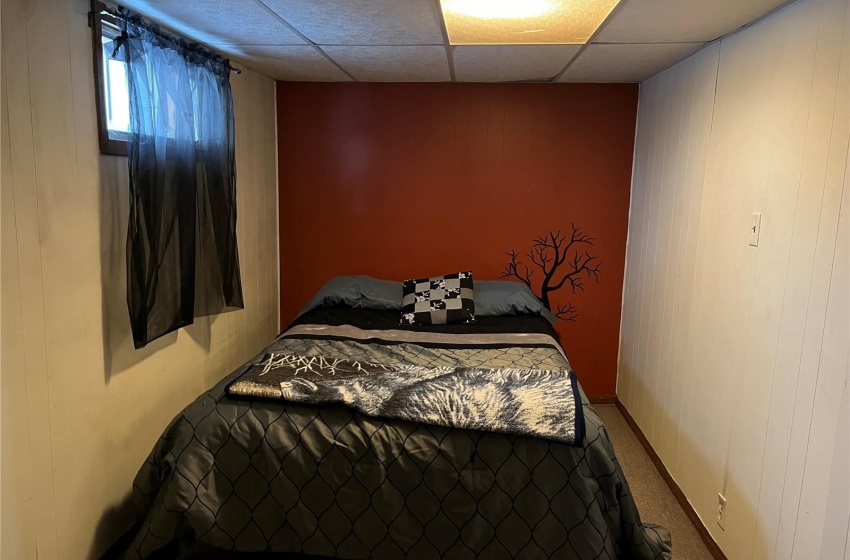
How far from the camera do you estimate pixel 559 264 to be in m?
3.86

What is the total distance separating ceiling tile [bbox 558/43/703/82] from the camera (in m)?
2.63

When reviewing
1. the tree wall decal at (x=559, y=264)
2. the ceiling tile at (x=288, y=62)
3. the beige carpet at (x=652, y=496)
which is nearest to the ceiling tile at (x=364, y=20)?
the ceiling tile at (x=288, y=62)

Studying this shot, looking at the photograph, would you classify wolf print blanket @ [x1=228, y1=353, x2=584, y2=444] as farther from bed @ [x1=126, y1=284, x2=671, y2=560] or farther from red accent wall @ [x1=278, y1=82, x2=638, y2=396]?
red accent wall @ [x1=278, y1=82, x2=638, y2=396]

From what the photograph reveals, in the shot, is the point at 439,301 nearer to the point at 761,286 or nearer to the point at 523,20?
the point at 523,20

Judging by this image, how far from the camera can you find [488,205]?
12.6 ft

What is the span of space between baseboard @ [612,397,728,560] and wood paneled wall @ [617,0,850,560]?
0.12ft

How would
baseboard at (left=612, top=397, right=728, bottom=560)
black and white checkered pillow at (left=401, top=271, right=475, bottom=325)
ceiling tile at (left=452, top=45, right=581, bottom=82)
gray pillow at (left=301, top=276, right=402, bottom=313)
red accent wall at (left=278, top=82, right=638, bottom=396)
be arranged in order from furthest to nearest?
red accent wall at (left=278, top=82, right=638, bottom=396), gray pillow at (left=301, top=276, right=402, bottom=313), black and white checkered pillow at (left=401, top=271, right=475, bottom=325), ceiling tile at (left=452, top=45, right=581, bottom=82), baseboard at (left=612, top=397, right=728, bottom=560)

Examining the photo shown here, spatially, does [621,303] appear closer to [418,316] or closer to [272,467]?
[418,316]

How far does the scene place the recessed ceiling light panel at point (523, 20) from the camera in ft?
6.77

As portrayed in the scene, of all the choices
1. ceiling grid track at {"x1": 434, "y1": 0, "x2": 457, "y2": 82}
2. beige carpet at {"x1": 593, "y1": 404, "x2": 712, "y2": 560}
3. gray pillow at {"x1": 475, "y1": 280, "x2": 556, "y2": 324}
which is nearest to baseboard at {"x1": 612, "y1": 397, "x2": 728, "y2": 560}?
beige carpet at {"x1": 593, "y1": 404, "x2": 712, "y2": 560}

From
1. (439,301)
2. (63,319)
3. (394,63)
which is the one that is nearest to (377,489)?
(63,319)

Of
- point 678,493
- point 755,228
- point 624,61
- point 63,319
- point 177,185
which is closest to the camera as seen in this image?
point 63,319

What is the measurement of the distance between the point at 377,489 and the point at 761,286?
1487 millimetres

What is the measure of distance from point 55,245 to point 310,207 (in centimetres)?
213
